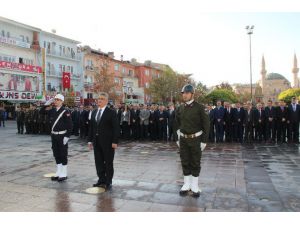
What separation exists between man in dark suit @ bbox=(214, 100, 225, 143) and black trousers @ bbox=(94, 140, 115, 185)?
892 centimetres

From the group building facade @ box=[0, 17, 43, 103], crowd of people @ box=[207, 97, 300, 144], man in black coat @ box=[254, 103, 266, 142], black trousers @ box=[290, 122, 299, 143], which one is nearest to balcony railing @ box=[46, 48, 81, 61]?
building facade @ box=[0, 17, 43, 103]

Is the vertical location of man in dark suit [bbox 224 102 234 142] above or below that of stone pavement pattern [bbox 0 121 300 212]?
above

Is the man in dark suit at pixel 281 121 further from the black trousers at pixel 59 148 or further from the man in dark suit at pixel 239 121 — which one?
the black trousers at pixel 59 148

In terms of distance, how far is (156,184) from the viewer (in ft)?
22.5

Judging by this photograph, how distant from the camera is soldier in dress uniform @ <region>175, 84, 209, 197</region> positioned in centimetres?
608

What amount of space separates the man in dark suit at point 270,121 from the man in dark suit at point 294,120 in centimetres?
68

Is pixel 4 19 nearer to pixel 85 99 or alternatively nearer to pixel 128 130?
pixel 85 99

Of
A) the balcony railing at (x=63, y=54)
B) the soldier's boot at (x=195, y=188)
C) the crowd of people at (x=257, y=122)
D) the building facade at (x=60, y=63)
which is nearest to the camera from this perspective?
the soldier's boot at (x=195, y=188)

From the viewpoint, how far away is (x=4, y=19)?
40062 mm

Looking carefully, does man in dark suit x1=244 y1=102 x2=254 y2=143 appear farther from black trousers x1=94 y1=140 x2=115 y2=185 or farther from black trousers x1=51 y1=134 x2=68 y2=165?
black trousers x1=51 y1=134 x2=68 y2=165

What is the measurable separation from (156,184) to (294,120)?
9.59m

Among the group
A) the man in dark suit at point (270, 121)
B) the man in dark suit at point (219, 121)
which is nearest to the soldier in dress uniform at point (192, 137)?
the man in dark suit at point (219, 121)

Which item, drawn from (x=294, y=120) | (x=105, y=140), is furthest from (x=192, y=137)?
(x=294, y=120)

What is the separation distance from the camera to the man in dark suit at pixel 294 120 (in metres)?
14.0
